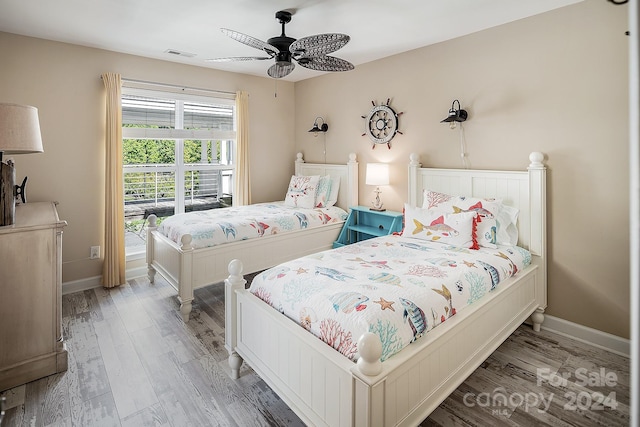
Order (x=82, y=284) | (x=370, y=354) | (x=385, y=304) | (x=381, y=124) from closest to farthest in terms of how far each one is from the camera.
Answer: (x=370, y=354) → (x=385, y=304) → (x=82, y=284) → (x=381, y=124)

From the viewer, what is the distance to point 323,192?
462cm

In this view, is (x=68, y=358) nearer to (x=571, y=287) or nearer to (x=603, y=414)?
(x=603, y=414)

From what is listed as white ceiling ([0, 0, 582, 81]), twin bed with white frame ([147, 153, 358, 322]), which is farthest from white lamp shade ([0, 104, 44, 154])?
twin bed with white frame ([147, 153, 358, 322])

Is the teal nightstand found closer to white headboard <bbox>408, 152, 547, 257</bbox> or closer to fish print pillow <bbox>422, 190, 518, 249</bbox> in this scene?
white headboard <bbox>408, 152, 547, 257</bbox>

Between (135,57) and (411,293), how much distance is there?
3.83 m

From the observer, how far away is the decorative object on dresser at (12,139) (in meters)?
2.09

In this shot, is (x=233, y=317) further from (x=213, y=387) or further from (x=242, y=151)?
(x=242, y=151)

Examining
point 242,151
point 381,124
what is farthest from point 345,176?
point 242,151

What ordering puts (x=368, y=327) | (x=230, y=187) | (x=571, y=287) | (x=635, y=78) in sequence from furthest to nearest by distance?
(x=230, y=187) < (x=571, y=287) < (x=368, y=327) < (x=635, y=78)

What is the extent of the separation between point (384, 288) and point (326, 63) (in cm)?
178

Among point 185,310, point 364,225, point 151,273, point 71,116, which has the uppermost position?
point 71,116

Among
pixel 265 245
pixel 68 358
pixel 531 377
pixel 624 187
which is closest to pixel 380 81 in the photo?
pixel 265 245

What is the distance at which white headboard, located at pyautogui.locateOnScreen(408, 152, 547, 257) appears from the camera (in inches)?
114

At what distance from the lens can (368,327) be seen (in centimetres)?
165
